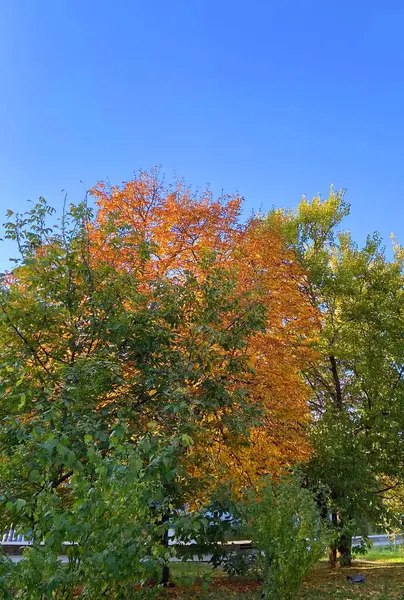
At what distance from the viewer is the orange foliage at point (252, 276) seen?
27.9 feet

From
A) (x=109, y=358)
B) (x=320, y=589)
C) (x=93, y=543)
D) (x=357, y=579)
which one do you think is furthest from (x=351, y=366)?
(x=93, y=543)

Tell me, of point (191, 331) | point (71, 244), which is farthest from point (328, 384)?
point (71, 244)

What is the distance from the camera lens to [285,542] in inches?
188

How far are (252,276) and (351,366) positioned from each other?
18.9 feet

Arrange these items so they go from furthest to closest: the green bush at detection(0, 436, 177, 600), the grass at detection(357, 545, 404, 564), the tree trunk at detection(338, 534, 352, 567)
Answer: the grass at detection(357, 545, 404, 564)
the tree trunk at detection(338, 534, 352, 567)
the green bush at detection(0, 436, 177, 600)

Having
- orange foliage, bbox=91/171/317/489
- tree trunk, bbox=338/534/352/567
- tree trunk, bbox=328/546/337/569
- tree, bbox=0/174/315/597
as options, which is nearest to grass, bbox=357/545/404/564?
tree trunk, bbox=338/534/352/567

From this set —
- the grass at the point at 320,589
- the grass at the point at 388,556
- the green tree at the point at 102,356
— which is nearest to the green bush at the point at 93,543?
the green tree at the point at 102,356

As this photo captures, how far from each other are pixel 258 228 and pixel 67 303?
7.87 metres

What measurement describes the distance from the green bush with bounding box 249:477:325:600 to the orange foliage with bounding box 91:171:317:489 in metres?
2.02

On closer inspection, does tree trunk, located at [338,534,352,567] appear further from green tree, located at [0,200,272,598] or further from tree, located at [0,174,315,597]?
green tree, located at [0,200,272,598]

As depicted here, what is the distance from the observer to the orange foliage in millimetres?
8500

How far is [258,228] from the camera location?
12156 millimetres

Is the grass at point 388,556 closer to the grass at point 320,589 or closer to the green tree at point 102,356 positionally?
the grass at point 320,589

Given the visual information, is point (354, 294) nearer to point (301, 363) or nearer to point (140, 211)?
point (301, 363)
